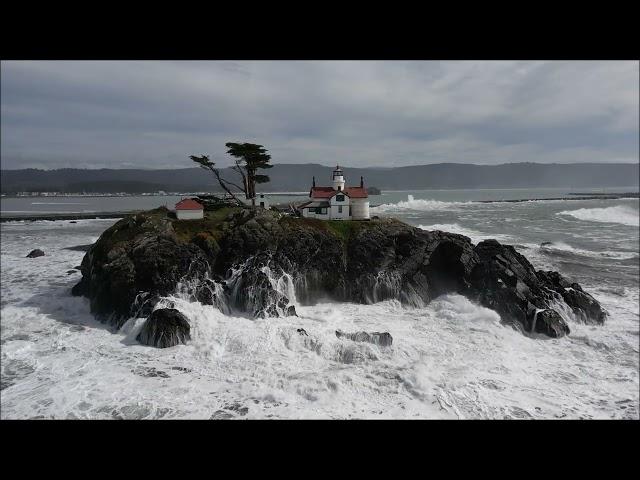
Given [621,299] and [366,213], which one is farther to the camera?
[366,213]

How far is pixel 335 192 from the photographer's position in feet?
108

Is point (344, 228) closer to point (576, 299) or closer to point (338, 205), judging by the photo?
point (338, 205)

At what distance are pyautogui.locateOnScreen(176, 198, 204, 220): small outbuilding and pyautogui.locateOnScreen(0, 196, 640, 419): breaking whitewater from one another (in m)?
8.12

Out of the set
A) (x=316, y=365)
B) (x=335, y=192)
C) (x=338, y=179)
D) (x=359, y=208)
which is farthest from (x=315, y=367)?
(x=338, y=179)

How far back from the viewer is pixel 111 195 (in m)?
125

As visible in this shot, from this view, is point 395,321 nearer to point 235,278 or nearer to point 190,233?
point 235,278

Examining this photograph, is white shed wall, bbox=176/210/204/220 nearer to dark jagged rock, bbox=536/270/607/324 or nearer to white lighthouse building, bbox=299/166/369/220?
white lighthouse building, bbox=299/166/369/220

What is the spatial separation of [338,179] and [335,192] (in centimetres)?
306

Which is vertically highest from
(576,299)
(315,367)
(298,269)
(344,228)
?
→ (344,228)

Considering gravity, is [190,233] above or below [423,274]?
above

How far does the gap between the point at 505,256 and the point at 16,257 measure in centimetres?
4340

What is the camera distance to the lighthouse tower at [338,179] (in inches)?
1394

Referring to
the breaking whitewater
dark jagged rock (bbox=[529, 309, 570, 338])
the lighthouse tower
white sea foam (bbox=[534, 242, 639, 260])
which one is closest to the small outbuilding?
the breaking whitewater

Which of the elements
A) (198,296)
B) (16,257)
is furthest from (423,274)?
(16,257)
